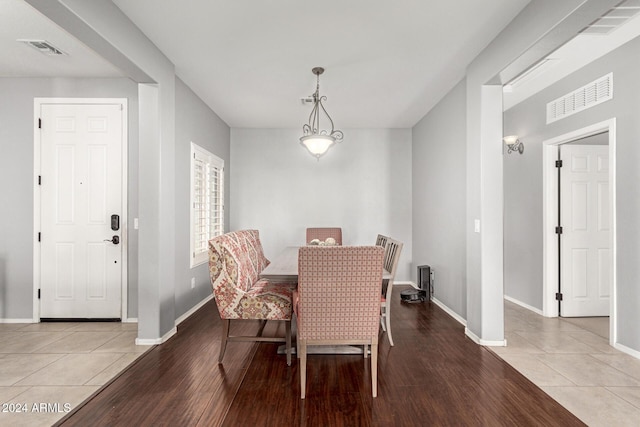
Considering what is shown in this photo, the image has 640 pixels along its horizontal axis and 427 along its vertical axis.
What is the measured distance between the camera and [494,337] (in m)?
3.03

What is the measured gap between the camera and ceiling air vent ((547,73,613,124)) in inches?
120

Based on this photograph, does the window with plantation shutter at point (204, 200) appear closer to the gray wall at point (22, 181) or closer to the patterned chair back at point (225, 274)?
the gray wall at point (22, 181)

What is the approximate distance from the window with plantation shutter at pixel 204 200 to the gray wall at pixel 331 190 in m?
0.66

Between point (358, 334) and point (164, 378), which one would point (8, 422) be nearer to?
point (164, 378)

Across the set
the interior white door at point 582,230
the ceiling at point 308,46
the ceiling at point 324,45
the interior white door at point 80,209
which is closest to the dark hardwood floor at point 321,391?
→ the interior white door at point 80,209

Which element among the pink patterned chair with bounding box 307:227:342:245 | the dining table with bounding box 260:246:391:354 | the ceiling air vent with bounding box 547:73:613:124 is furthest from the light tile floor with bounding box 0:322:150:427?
the ceiling air vent with bounding box 547:73:613:124

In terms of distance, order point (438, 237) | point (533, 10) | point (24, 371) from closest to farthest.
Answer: point (533, 10), point (24, 371), point (438, 237)

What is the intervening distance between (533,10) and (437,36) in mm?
708

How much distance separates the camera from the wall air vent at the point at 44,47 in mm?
2872

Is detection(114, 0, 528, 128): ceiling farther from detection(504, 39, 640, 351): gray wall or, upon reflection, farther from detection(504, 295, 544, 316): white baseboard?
detection(504, 295, 544, 316): white baseboard

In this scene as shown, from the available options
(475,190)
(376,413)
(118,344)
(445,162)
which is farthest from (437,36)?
(118,344)

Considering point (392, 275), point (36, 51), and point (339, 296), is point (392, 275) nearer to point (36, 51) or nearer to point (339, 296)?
point (339, 296)

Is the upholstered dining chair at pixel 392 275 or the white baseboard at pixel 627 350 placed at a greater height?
the upholstered dining chair at pixel 392 275

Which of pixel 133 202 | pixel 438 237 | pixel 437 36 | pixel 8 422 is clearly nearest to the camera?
pixel 8 422
